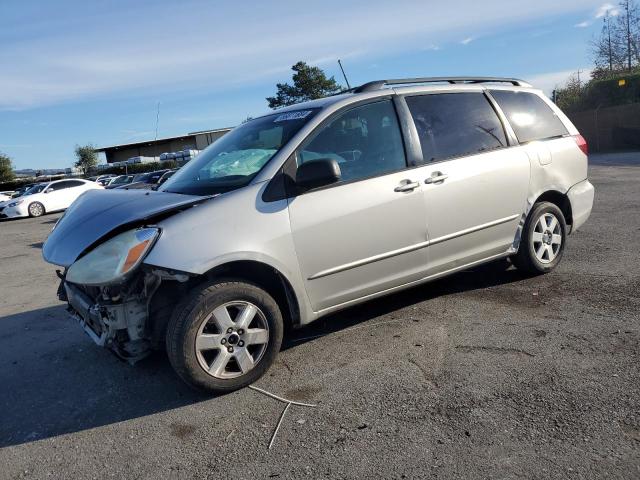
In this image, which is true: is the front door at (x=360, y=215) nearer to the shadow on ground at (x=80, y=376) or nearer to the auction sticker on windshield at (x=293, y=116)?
the auction sticker on windshield at (x=293, y=116)

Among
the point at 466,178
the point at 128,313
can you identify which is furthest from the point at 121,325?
the point at 466,178

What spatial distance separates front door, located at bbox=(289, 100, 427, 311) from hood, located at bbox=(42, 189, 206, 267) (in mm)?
828

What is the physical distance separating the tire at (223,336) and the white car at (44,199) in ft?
67.5

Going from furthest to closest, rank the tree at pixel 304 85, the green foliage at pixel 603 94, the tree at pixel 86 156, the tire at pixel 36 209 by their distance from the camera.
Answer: the tree at pixel 86 156
the tree at pixel 304 85
the green foliage at pixel 603 94
the tire at pixel 36 209

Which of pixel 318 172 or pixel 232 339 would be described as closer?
pixel 232 339

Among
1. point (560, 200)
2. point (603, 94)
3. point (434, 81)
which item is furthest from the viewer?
point (603, 94)

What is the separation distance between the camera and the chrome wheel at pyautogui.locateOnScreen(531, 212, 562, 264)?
17.3 ft

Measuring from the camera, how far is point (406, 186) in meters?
4.23

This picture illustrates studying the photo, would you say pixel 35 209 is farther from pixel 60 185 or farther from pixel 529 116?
pixel 529 116

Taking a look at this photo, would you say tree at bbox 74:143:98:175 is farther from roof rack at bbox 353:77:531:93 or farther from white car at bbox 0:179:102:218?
roof rack at bbox 353:77:531:93

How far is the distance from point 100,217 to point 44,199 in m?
21.7

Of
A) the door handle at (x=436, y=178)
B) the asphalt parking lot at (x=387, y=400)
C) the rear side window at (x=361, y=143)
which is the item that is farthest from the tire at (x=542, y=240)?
the rear side window at (x=361, y=143)

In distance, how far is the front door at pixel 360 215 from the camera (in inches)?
151

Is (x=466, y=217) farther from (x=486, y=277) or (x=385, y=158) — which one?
(x=486, y=277)
